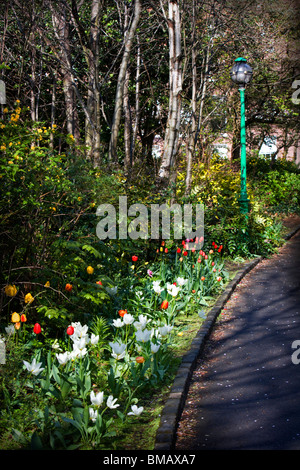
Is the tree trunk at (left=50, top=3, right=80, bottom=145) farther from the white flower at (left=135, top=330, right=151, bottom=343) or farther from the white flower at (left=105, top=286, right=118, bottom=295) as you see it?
the white flower at (left=135, top=330, right=151, bottom=343)

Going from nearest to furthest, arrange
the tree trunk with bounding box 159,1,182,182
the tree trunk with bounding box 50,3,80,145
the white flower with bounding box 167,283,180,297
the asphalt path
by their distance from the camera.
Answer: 1. the asphalt path
2. the white flower with bounding box 167,283,180,297
3. the tree trunk with bounding box 159,1,182,182
4. the tree trunk with bounding box 50,3,80,145

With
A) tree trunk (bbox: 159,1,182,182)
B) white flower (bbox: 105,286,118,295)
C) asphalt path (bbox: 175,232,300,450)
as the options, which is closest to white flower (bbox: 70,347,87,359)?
asphalt path (bbox: 175,232,300,450)

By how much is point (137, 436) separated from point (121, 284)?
8.37ft

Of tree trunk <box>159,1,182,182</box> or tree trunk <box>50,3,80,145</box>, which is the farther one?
tree trunk <box>50,3,80,145</box>

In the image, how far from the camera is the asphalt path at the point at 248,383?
353 centimetres

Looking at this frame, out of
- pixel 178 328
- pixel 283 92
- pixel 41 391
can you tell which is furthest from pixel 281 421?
pixel 283 92

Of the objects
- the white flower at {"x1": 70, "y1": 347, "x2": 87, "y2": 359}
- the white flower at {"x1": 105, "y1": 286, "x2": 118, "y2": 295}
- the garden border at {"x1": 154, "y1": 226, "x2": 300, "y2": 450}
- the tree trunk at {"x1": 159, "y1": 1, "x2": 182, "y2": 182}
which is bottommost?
the garden border at {"x1": 154, "y1": 226, "x2": 300, "y2": 450}

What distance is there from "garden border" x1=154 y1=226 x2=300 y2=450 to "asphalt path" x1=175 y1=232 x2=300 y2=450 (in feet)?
0.30

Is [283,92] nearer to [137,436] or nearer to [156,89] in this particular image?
[156,89]

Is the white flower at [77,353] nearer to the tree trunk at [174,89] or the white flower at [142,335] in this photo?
the white flower at [142,335]

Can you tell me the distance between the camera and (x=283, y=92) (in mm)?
20016

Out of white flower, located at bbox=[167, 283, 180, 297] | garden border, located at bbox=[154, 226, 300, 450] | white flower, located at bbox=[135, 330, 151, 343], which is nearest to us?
garden border, located at bbox=[154, 226, 300, 450]

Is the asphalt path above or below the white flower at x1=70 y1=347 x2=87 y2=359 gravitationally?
below

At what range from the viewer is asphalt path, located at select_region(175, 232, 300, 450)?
3.53 m
